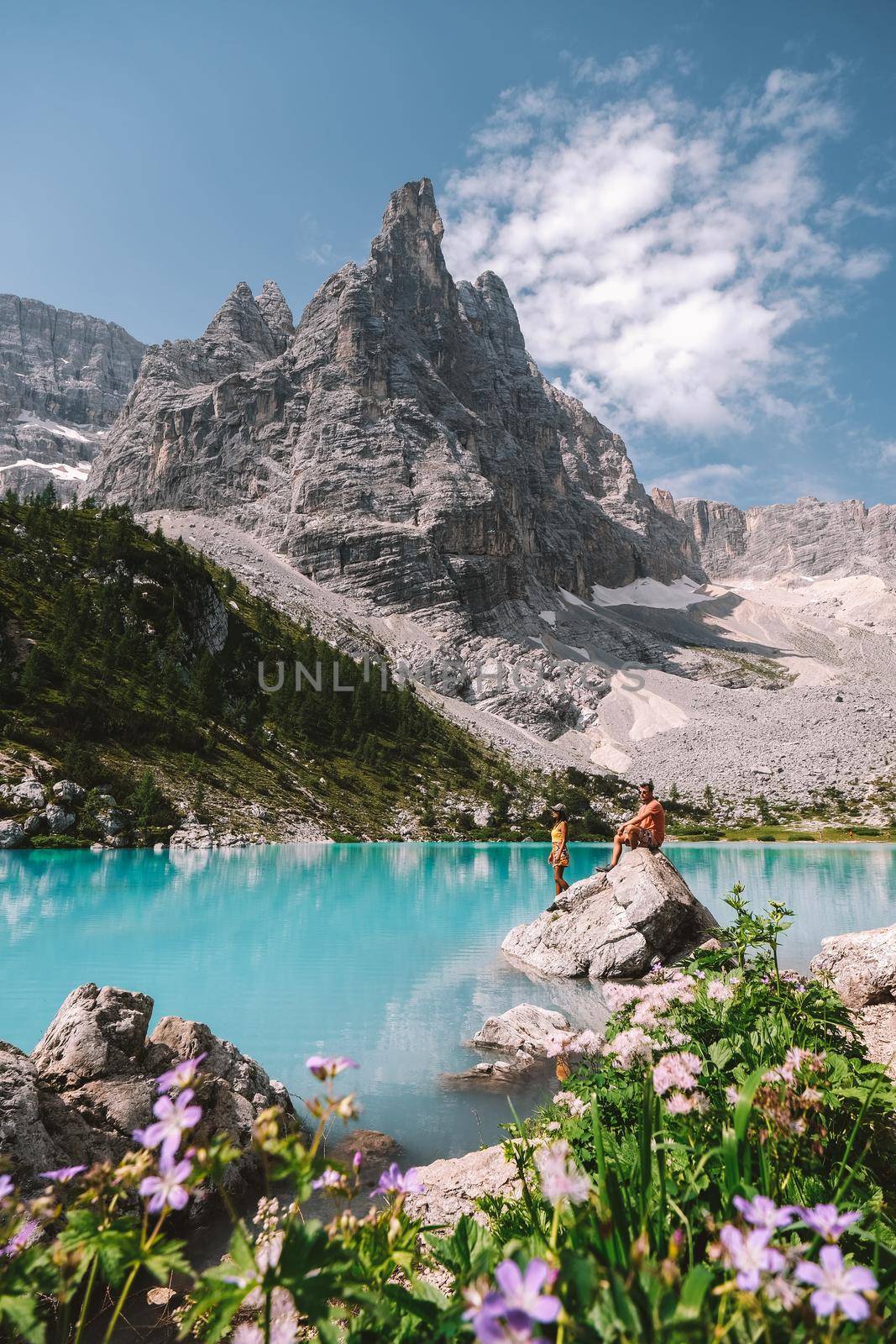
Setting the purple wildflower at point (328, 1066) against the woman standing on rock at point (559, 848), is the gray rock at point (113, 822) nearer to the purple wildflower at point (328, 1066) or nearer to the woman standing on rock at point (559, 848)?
the woman standing on rock at point (559, 848)

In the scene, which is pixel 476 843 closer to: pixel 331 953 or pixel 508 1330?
pixel 331 953

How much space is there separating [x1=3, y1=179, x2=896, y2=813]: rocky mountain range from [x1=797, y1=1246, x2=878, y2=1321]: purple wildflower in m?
97.9

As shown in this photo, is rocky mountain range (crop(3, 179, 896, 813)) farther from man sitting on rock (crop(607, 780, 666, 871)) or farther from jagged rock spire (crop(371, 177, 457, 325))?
man sitting on rock (crop(607, 780, 666, 871))

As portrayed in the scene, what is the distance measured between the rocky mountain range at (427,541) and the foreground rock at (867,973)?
88288 mm

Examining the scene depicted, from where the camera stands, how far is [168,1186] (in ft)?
5.39

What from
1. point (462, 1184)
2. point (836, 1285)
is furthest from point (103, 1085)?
point (836, 1285)

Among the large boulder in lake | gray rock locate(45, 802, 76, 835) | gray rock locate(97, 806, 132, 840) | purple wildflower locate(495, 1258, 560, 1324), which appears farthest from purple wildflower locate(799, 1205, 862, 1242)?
gray rock locate(97, 806, 132, 840)

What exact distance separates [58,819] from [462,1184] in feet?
143

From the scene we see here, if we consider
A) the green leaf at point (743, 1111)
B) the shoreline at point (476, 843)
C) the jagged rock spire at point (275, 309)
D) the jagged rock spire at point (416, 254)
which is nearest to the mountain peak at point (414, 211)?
the jagged rock spire at point (416, 254)

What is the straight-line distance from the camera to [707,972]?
598 centimetres

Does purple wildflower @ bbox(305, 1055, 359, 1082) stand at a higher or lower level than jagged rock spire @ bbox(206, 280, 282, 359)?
lower

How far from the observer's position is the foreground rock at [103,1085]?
5.00m

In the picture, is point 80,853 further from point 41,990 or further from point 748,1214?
point 748,1214

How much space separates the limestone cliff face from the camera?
132 m
